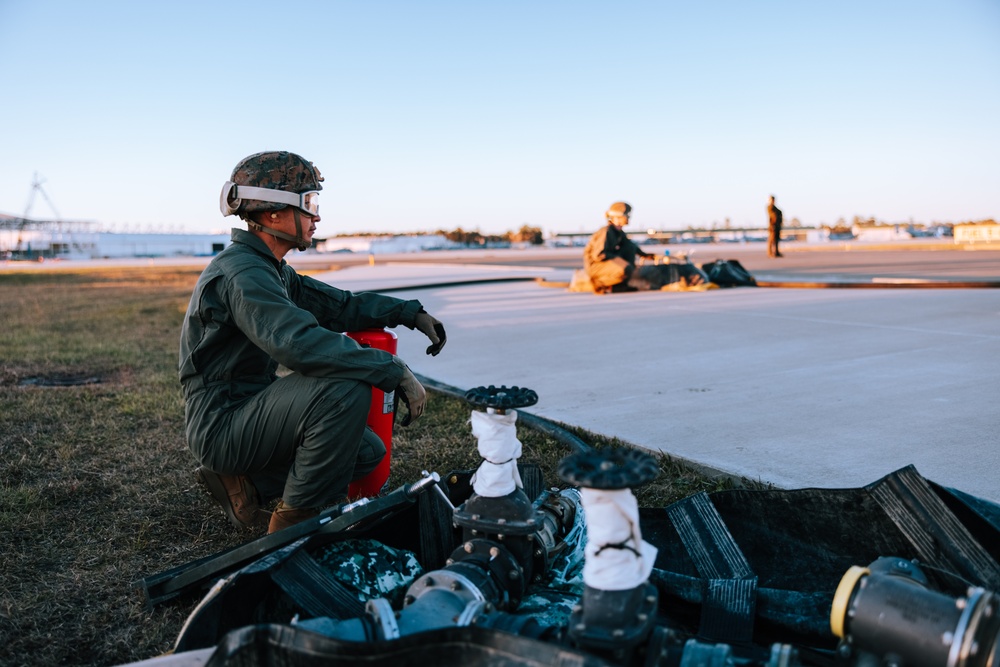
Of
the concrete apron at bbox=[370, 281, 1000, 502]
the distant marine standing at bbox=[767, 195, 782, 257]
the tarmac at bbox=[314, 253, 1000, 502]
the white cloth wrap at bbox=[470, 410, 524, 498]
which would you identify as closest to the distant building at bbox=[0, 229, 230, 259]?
the distant marine standing at bbox=[767, 195, 782, 257]

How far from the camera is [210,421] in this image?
2719 millimetres

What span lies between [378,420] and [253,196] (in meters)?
1.04

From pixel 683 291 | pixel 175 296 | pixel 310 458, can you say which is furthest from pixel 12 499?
pixel 175 296

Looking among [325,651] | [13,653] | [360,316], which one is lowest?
[13,653]

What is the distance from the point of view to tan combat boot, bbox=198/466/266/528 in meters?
2.93

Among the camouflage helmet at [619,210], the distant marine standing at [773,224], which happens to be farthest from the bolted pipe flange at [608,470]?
the distant marine standing at [773,224]

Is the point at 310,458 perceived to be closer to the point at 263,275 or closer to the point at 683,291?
the point at 263,275

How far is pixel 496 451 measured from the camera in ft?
6.43

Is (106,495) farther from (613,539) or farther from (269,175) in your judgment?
(613,539)

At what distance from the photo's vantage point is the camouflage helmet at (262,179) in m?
2.80

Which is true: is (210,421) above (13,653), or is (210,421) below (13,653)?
above

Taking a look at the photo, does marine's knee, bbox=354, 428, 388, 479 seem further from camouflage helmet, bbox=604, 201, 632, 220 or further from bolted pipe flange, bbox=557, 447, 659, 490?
camouflage helmet, bbox=604, 201, 632, 220

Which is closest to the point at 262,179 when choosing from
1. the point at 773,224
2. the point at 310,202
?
the point at 310,202

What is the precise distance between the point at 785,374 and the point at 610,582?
4035 millimetres
